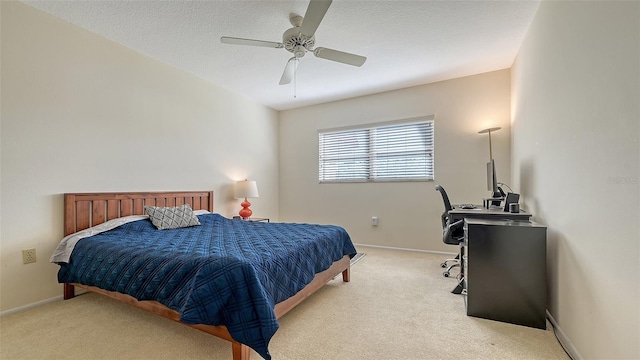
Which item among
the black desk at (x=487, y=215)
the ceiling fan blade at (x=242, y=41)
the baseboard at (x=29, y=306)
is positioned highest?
the ceiling fan blade at (x=242, y=41)

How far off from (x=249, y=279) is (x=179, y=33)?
99.5 inches

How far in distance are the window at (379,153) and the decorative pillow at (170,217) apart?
2475 millimetres

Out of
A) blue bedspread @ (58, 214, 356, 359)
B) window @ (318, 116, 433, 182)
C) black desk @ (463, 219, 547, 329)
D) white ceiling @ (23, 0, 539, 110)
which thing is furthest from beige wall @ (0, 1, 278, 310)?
black desk @ (463, 219, 547, 329)

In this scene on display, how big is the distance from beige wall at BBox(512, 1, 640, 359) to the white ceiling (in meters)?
0.62

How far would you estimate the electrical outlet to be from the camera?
2246 mm

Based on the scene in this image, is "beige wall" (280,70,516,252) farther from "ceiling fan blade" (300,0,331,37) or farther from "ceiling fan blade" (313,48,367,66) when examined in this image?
"ceiling fan blade" (300,0,331,37)

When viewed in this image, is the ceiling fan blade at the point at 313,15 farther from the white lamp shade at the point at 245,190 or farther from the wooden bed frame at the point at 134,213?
the white lamp shade at the point at 245,190

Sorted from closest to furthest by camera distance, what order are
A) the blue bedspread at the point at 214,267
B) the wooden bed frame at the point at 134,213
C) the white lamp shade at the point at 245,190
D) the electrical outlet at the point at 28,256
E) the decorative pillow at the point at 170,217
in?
the blue bedspread at the point at 214,267 → the wooden bed frame at the point at 134,213 → the electrical outlet at the point at 28,256 → the decorative pillow at the point at 170,217 → the white lamp shade at the point at 245,190

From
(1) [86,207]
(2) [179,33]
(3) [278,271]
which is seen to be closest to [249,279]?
(3) [278,271]

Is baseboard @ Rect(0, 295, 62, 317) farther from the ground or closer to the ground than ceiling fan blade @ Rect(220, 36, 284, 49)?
closer to the ground

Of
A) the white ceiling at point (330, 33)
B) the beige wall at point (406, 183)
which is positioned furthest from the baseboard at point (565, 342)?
the white ceiling at point (330, 33)

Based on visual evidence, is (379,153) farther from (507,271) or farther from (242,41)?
(242,41)

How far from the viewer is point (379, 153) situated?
4.43 meters

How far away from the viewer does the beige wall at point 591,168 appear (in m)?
1.13
